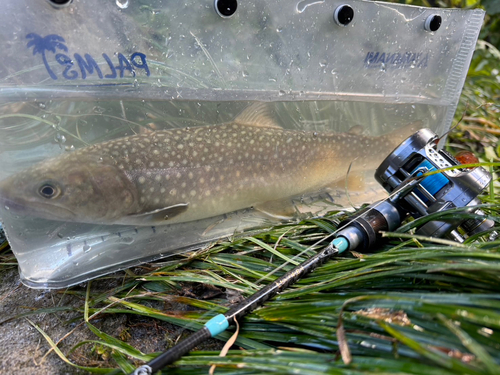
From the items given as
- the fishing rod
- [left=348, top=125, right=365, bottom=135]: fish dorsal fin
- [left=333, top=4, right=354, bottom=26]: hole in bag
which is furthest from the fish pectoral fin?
[left=333, top=4, right=354, bottom=26]: hole in bag

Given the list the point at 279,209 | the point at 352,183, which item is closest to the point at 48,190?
the point at 279,209

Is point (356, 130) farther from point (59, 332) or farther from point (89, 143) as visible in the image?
point (59, 332)


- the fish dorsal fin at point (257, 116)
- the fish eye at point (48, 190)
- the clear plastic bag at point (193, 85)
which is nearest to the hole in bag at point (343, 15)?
the clear plastic bag at point (193, 85)

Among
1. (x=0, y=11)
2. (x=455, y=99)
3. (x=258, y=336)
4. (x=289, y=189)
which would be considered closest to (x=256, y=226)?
(x=289, y=189)

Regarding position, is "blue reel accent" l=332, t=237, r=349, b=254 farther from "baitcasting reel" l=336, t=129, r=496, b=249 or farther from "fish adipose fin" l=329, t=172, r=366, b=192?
"fish adipose fin" l=329, t=172, r=366, b=192

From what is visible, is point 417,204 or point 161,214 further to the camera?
point 161,214

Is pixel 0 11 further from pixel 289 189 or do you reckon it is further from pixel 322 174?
pixel 322 174

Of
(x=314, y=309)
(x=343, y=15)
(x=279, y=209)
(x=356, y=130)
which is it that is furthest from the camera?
(x=356, y=130)
